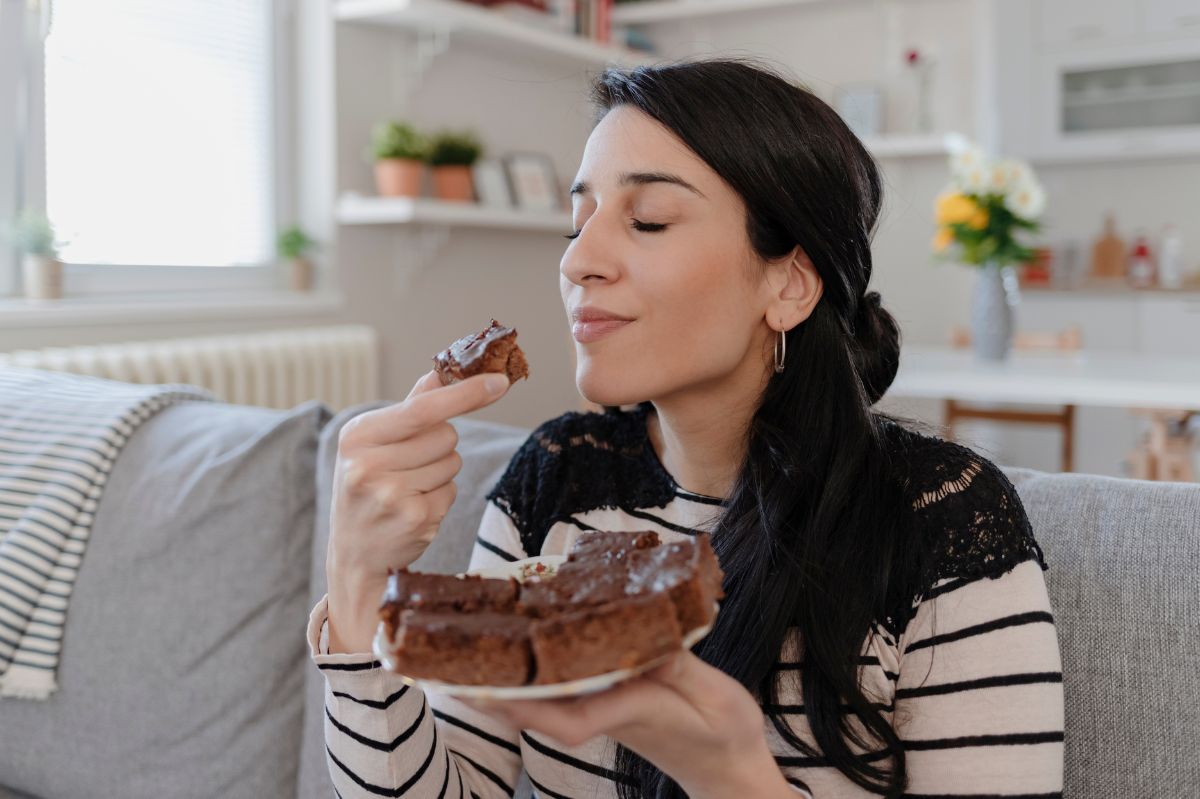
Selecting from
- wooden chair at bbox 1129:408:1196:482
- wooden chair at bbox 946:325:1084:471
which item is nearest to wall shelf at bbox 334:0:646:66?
wooden chair at bbox 946:325:1084:471

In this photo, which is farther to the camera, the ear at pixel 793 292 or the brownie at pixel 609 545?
the ear at pixel 793 292

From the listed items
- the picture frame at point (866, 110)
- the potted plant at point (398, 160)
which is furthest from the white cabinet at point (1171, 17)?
the potted plant at point (398, 160)

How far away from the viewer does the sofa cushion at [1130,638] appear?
3.54 feet

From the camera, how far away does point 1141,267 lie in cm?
527

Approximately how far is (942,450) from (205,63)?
3064 millimetres

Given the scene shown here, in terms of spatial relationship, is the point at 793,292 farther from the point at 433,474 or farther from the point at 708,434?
the point at 433,474

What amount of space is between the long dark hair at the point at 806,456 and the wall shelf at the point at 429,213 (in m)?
2.49

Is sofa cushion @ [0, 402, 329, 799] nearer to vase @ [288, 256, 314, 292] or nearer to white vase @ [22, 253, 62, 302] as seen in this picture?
white vase @ [22, 253, 62, 302]

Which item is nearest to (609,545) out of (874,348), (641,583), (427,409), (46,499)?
(641,583)

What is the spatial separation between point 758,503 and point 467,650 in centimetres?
50

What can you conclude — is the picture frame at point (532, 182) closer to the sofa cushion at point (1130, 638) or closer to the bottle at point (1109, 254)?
the bottle at point (1109, 254)

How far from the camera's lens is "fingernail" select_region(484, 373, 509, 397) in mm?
933

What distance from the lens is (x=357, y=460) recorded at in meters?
0.95

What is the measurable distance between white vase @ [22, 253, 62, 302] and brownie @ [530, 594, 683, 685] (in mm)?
2664
